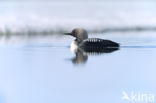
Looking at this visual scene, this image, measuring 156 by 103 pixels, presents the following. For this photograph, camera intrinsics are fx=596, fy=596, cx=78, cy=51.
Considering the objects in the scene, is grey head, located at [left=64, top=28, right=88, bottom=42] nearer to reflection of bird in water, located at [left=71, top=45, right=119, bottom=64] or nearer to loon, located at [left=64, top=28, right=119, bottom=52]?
loon, located at [left=64, top=28, right=119, bottom=52]

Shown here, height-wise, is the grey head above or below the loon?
above

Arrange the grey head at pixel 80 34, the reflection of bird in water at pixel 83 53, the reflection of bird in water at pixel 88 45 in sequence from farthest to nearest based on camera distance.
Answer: the grey head at pixel 80 34, the reflection of bird in water at pixel 88 45, the reflection of bird in water at pixel 83 53

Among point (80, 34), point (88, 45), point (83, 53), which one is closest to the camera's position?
point (83, 53)

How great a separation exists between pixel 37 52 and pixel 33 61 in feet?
5.69

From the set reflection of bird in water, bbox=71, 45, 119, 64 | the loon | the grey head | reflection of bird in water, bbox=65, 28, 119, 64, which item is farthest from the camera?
the grey head

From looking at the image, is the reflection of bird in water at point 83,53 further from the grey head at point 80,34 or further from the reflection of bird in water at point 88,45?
the grey head at point 80,34

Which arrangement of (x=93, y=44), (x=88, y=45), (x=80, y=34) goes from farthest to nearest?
(x=80, y=34)
(x=88, y=45)
(x=93, y=44)

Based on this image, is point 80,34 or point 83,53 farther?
point 80,34

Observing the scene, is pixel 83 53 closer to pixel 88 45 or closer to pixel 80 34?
pixel 88 45

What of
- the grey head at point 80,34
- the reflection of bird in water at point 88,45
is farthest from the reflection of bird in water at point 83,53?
the grey head at point 80,34

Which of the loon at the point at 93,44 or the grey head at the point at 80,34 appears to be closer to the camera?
the loon at the point at 93,44

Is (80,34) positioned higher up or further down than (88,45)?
higher up

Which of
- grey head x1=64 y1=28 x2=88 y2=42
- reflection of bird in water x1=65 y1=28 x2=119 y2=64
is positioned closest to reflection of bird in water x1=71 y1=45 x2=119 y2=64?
reflection of bird in water x1=65 y1=28 x2=119 y2=64

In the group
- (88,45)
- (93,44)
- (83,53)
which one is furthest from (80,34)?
(83,53)
